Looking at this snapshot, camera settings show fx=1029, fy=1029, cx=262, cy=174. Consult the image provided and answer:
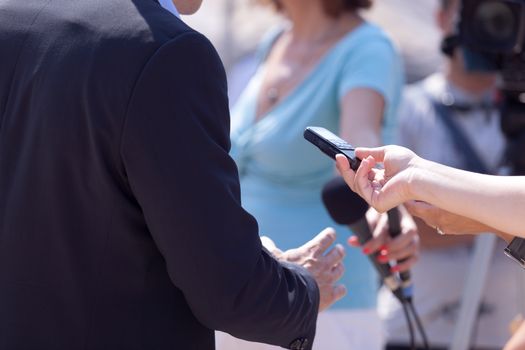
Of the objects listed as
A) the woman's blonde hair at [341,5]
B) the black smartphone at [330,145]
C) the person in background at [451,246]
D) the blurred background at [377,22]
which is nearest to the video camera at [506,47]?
→ the person in background at [451,246]

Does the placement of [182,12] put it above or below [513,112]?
above

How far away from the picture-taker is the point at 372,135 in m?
2.76

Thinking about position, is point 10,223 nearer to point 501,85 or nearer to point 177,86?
point 177,86

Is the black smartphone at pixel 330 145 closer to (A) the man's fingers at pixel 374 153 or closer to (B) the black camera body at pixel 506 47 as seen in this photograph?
(A) the man's fingers at pixel 374 153

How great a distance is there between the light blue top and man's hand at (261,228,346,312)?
749 mm

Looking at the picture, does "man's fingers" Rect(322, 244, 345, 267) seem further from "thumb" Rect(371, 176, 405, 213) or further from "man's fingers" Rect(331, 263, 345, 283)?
"thumb" Rect(371, 176, 405, 213)

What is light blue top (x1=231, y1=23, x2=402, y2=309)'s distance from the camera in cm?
287

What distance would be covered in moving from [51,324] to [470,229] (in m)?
0.84

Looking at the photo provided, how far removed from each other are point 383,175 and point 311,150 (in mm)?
999

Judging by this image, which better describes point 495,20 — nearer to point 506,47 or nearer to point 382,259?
point 506,47

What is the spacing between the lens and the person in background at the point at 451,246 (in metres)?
3.79

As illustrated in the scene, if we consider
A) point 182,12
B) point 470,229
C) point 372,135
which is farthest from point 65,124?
point 372,135

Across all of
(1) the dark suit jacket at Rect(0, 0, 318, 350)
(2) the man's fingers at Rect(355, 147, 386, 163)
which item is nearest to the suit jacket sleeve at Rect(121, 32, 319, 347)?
(1) the dark suit jacket at Rect(0, 0, 318, 350)

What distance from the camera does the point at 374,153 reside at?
1913 mm
